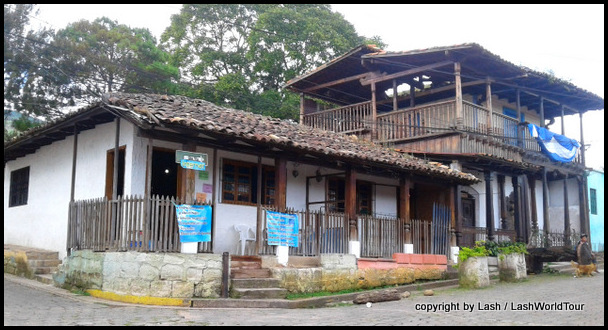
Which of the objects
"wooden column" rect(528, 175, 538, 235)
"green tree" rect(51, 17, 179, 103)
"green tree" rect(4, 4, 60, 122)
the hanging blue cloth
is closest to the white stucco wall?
"wooden column" rect(528, 175, 538, 235)

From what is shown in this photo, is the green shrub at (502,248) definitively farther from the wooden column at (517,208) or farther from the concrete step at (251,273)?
the concrete step at (251,273)

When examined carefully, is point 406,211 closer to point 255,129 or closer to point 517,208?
point 255,129

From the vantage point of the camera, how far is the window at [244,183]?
1273 cm

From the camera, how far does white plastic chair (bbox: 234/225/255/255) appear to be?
40.3ft

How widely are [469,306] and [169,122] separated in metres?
5.88

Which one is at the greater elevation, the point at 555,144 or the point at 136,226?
the point at 555,144

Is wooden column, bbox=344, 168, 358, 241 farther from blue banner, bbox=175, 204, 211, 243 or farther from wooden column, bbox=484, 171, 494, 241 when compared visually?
wooden column, bbox=484, 171, 494, 241

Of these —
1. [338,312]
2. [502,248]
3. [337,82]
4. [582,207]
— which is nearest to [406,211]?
[502,248]

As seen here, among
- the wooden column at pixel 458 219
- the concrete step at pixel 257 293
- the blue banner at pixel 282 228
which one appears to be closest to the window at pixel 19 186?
the blue banner at pixel 282 228

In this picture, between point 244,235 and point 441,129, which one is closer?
point 244,235

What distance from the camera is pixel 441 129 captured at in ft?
56.1

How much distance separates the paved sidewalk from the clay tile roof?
305cm

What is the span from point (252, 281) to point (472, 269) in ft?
18.1

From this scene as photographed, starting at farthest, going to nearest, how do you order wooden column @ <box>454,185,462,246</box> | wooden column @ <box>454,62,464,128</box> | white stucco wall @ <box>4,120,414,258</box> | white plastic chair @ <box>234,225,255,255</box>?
wooden column @ <box>454,62,464,128</box>
wooden column @ <box>454,185,462,246</box>
white plastic chair @ <box>234,225,255,255</box>
white stucco wall @ <box>4,120,414,258</box>
